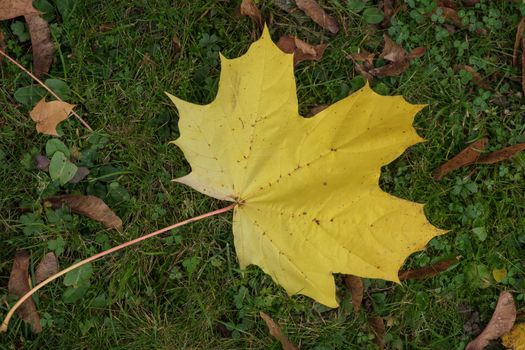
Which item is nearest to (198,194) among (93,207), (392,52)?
(93,207)

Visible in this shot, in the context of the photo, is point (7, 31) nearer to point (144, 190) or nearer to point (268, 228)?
point (144, 190)

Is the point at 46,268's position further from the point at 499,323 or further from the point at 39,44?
the point at 499,323

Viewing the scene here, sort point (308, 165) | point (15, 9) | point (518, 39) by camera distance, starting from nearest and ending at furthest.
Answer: point (308, 165) < point (15, 9) < point (518, 39)

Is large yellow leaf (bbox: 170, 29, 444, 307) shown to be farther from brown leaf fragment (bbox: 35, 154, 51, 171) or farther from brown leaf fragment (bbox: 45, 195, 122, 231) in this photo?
brown leaf fragment (bbox: 35, 154, 51, 171)

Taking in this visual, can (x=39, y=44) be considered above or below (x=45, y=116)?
above

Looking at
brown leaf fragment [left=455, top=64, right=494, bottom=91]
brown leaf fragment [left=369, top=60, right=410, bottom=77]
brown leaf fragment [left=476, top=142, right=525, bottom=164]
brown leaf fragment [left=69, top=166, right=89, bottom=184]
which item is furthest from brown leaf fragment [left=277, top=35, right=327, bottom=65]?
brown leaf fragment [left=69, top=166, right=89, bottom=184]

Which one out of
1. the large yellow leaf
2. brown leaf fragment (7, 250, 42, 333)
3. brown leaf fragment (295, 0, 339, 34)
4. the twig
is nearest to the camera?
the large yellow leaf
